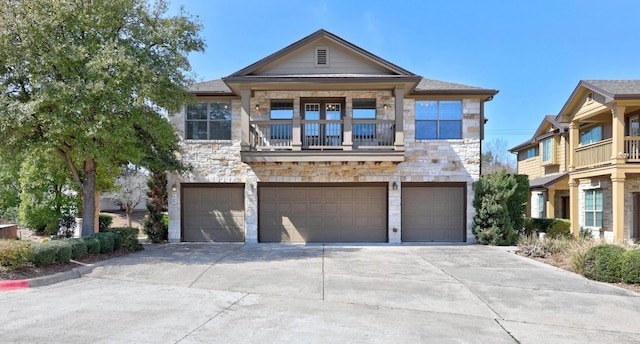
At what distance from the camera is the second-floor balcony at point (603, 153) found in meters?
13.9

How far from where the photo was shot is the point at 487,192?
13.9 m

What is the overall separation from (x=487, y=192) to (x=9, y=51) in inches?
604

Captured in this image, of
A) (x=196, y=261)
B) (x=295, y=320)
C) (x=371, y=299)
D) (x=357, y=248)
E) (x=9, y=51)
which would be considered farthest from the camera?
→ (x=357, y=248)

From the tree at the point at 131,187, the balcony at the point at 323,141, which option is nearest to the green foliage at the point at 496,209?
the balcony at the point at 323,141

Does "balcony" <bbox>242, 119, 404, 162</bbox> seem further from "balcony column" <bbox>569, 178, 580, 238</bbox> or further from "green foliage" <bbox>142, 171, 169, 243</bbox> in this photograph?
"balcony column" <bbox>569, 178, 580, 238</bbox>

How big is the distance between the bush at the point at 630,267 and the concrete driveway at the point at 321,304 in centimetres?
52

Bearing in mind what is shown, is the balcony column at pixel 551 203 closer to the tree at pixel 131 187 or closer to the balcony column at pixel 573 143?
the balcony column at pixel 573 143

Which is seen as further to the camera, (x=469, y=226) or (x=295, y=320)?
(x=469, y=226)

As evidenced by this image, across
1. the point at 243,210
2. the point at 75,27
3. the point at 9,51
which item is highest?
the point at 75,27

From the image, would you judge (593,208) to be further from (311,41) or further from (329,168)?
(311,41)

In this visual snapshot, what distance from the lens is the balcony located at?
520 inches

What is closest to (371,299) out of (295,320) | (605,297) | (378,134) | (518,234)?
(295,320)

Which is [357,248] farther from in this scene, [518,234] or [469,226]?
[518,234]

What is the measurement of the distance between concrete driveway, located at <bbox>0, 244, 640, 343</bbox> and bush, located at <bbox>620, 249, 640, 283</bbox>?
0.52 m
